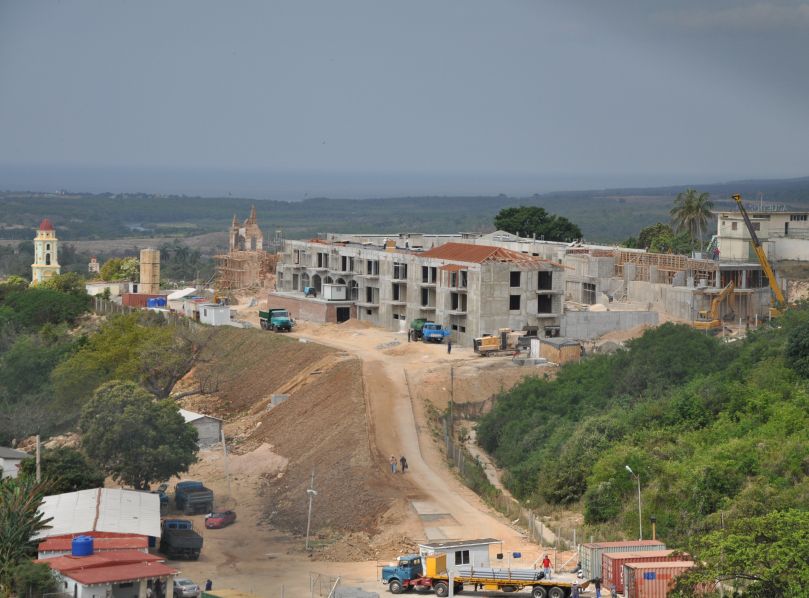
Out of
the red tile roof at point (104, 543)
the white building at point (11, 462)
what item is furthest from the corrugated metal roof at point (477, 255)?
the red tile roof at point (104, 543)

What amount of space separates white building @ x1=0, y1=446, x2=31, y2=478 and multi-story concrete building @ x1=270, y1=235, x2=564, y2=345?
1060 inches

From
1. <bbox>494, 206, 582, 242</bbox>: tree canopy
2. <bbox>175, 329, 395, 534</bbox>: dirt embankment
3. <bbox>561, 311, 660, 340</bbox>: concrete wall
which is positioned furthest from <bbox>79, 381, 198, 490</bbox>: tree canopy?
<bbox>494, 206, 582, 242</bbox>: tree canopy

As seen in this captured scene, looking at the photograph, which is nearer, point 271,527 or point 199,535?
point 199,535

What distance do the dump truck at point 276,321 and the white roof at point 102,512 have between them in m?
31.4

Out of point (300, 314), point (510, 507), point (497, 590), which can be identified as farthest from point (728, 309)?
point (497, 590)

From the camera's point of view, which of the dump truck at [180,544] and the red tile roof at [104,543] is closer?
the red tile roof at [104,543]

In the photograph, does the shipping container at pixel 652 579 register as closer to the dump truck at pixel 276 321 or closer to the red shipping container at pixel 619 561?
the red shipping container at pixel 619 561

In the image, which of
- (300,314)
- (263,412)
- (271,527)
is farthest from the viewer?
(300,314)

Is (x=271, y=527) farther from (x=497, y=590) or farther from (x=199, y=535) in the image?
(x=497, y=590)

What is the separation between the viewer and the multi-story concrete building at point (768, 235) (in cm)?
8725

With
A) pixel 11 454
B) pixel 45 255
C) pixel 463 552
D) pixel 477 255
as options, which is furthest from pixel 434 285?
pixel 45 255

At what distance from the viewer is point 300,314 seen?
283 ft

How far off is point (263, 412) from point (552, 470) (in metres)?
19.0

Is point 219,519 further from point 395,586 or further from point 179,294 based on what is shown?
point 179,294
